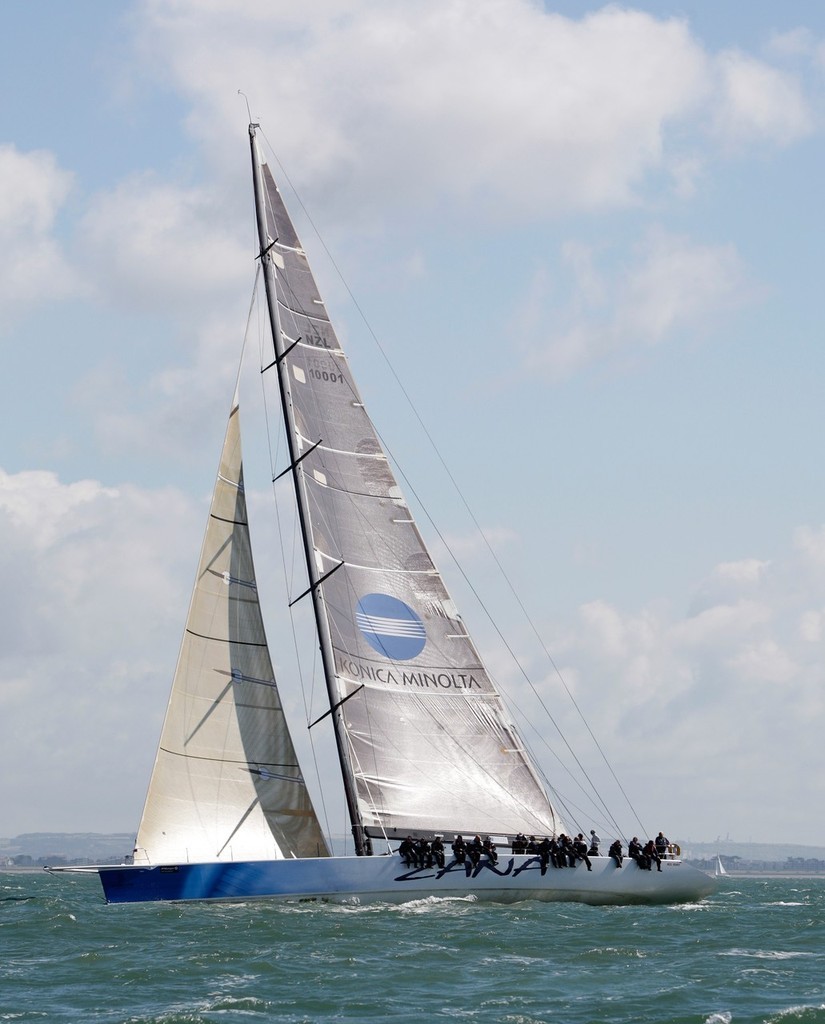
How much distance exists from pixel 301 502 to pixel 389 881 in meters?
9.44

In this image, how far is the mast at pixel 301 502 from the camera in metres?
35.0

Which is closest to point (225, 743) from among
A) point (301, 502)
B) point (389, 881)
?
point (389, 881)

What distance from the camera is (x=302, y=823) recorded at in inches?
1379

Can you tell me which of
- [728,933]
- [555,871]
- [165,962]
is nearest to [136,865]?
[165,962]

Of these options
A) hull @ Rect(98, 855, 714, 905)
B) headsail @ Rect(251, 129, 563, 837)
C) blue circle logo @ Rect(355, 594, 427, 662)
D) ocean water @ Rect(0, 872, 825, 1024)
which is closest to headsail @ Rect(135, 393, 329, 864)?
hull @ Rect(98, 855, 714, 905)

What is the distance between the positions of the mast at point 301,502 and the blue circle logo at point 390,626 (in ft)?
3.27

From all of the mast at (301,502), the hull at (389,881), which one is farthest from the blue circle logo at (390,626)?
the hull at (389,881)

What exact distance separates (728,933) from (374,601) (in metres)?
11.3

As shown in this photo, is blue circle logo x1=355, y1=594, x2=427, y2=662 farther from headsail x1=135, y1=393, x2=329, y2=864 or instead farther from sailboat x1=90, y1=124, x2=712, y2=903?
headsail x1=135, y1=393, x2=329, y2=864

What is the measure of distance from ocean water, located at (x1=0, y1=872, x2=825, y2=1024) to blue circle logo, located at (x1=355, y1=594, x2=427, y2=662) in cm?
628

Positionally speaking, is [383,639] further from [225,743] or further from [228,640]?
[225,743]

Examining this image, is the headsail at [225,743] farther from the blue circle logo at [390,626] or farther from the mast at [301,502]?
the blue circle logo at [390,626]

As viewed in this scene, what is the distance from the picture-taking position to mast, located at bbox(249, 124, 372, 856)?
35.0 metres

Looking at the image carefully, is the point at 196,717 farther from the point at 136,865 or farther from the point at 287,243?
the point at 287,243
